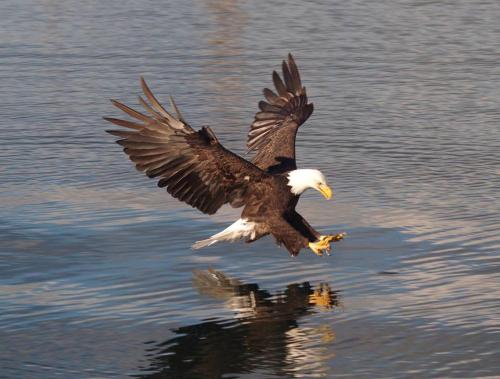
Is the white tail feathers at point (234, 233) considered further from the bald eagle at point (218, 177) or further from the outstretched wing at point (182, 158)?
the outstretched wing at point (182, 158)

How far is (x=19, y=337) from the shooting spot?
22.9 feet

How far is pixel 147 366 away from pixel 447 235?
289 centimetres

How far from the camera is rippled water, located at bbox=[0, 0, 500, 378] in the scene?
6930 mm

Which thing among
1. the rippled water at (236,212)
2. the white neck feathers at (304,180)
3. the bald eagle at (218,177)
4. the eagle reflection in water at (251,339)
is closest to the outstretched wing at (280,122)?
the bald eagle at (218,177)

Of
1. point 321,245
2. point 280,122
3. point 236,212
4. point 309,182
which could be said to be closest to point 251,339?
point 321,245

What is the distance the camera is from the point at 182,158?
26.1 feet

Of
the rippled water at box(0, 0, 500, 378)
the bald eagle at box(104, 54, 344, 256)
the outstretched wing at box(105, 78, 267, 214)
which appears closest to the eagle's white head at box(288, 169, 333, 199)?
the bald eagle at box(104, 54, 344, 256)

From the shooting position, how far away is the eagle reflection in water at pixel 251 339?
6.61 meters

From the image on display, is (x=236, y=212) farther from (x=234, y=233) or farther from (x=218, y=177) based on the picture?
(x=218, y=177)

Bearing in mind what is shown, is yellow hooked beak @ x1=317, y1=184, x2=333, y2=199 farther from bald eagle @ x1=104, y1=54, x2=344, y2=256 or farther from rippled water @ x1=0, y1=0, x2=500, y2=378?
rippled water @ x1=0, y1=0, x2=500, y2=378

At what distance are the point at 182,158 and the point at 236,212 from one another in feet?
5.04

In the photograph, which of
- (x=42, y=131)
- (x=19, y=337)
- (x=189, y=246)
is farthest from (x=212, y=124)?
(x=19, y=337)

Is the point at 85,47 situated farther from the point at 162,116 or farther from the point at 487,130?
the point at 162,116

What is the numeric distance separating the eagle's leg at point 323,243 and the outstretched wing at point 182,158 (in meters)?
0.55
